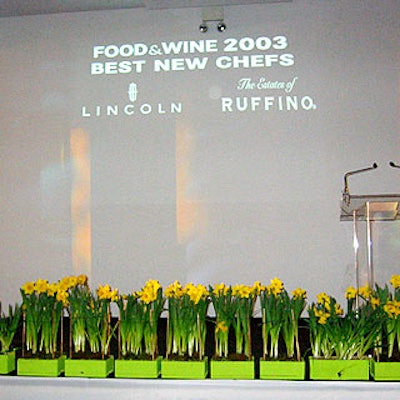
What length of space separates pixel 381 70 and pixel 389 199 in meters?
1.84

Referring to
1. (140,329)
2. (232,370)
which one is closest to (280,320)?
(232,370)

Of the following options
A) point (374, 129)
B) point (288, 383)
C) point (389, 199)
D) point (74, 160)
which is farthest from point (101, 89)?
point (288, 383)

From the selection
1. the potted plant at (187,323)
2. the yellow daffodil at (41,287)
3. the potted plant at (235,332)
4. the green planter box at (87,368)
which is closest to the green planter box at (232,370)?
the potted plant at (235,332)

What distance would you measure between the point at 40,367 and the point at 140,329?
1.21 ft

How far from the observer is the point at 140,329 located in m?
2.17

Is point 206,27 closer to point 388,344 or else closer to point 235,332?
point 235,332

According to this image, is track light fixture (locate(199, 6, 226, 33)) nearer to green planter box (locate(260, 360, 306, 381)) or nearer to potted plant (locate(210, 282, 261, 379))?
potted plant (locate(210, 282, 261, 379))

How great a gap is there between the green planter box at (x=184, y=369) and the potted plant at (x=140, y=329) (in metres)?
0.04

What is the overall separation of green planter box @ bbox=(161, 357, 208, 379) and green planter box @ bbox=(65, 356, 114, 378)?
0.65 feet

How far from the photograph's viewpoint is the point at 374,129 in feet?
15.3

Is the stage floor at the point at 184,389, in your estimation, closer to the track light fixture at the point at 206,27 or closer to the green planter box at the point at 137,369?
the green planter box at the point at 137,369

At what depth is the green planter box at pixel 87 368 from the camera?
2068 millimetres

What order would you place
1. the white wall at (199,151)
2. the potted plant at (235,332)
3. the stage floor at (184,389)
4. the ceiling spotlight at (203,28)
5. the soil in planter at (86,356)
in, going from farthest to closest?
the ceiling spotlight at (203,28), the white wall at (199,151), the soil in planter at (86,356), the potted plant at (235,332), the stage floor at (184,389)

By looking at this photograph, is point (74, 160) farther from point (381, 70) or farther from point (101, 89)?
point (381, 70)
